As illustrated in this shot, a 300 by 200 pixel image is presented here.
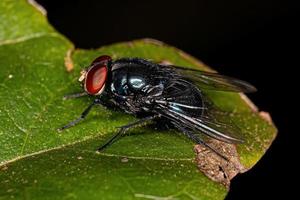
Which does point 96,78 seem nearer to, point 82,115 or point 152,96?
point 82,115

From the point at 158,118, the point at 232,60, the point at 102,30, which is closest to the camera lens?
the point at 158,118

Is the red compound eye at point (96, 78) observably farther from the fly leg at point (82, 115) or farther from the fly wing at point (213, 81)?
the fly wing at point (213, 81)

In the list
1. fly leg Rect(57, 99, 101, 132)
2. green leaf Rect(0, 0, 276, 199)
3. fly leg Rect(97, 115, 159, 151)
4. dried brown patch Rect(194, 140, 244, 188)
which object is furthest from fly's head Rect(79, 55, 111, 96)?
dried brown patch Rect(194, 140, 244, 188)

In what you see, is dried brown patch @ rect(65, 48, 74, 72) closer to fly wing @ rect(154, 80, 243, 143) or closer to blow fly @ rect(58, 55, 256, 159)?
blow fly @ rect(58, 55, 256, 159)

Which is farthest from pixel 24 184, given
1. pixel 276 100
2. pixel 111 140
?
pixel 276 100

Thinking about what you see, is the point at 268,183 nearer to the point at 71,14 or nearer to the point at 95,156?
the point at 95,156

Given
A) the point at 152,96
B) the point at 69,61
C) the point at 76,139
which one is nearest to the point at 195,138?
the point at 152,96
